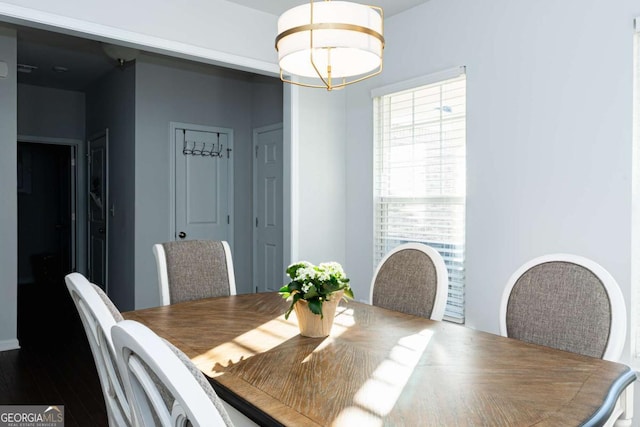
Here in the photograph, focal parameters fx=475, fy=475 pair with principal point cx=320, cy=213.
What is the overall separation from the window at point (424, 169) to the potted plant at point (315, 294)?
173cm

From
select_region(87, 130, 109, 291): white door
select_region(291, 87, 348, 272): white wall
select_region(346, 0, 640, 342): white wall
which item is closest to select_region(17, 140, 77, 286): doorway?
select_region(87, 130, 109, 291): white door

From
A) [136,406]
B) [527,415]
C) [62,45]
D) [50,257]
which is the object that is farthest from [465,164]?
[50,257]

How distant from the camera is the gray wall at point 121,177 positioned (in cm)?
480

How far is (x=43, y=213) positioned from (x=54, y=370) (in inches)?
215

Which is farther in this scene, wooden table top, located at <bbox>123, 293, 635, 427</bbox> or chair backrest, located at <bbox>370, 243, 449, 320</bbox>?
chair backrest, located at <bbox>370, 243, 449, 320</bbox>

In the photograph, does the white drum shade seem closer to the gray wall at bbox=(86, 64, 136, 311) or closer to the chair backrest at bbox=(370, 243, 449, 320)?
the chair backrest at bbox=(370, 243, 449, 320)

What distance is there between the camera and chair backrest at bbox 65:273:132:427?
1283 millimetres

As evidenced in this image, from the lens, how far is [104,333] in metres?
1.26

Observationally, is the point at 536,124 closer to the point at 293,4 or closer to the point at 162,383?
the point at 293,4

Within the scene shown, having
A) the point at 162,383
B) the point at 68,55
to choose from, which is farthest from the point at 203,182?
the point at 162,383

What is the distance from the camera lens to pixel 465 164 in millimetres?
3252

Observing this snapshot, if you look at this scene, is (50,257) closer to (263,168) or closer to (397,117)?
(263,168)

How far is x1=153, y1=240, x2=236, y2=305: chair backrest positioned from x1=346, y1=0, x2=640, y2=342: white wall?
165 centimetres

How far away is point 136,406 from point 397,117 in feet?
10.5
